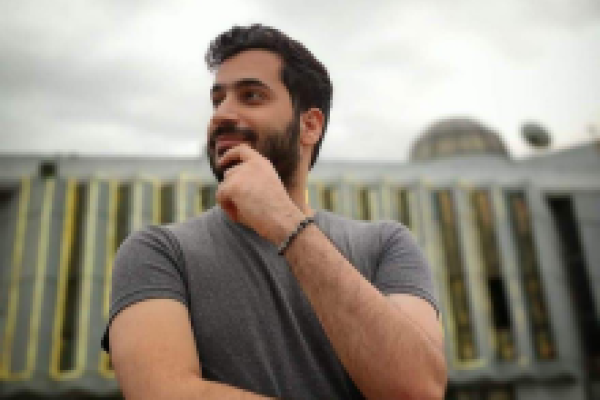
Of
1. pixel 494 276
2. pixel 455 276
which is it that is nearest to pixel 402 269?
pixel 455 276

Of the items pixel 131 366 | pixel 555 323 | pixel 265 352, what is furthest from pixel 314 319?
pixel 555 323

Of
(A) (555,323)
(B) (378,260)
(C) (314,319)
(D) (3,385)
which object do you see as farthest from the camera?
(A) (555,323)

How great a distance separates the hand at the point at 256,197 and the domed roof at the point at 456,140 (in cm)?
3531

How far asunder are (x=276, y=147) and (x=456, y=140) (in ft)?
118

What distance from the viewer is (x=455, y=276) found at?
26250mm

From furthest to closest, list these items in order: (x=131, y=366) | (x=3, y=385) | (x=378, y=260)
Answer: (x=3, y=385), (x=378, y=260), (x=131, y=366)

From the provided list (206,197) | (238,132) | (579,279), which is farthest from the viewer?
(579,279)

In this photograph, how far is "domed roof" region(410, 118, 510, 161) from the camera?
3616 centimetres

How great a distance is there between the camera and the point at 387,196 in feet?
87.5

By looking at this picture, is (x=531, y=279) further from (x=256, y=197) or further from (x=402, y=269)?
(x=256, y=197)

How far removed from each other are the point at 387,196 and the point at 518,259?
670cm

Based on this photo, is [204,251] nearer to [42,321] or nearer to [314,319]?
[314,319]

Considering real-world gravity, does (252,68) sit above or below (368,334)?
above

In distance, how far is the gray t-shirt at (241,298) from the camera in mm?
1673
